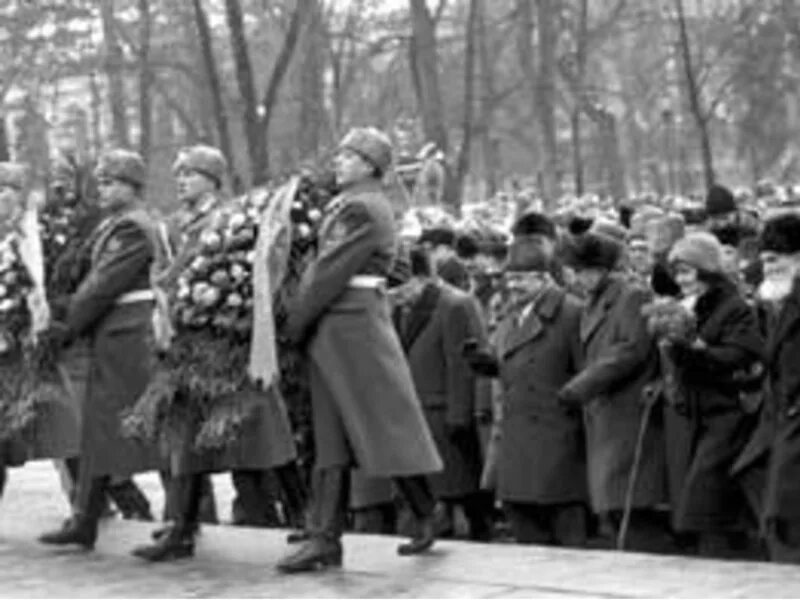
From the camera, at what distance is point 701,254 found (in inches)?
364

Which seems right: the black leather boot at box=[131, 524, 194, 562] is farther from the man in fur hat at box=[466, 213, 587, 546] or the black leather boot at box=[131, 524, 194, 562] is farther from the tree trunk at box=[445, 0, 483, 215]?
the tree trunk at box=[445, 0, 483, 215]

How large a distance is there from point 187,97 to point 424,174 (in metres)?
27.0

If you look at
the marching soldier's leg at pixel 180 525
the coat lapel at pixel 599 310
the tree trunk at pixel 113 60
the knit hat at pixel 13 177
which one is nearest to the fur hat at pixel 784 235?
the coat lapel at pixel 599 310

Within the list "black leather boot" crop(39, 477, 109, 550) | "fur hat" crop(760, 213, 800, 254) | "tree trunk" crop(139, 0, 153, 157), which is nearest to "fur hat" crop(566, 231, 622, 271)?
"fur hat" crop(760, 213, 800, 254)

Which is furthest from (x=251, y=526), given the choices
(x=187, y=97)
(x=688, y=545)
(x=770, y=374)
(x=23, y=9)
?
(x=187, y=97)

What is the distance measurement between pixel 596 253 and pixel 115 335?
2578 mm

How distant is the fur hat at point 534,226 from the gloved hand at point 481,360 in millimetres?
665

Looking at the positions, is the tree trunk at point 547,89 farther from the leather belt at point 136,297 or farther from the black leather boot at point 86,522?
the black leather boot at point 86,522

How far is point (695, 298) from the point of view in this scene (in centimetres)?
933

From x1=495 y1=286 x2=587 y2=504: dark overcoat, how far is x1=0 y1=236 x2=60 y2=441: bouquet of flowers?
2.57 m

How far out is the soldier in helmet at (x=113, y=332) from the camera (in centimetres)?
980

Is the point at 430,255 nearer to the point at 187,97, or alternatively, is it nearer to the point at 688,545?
the point at 688,545

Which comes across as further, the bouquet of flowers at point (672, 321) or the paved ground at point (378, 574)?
the bouquet of flowers at point (672, 321)

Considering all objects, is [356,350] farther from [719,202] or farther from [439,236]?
[719,202]
